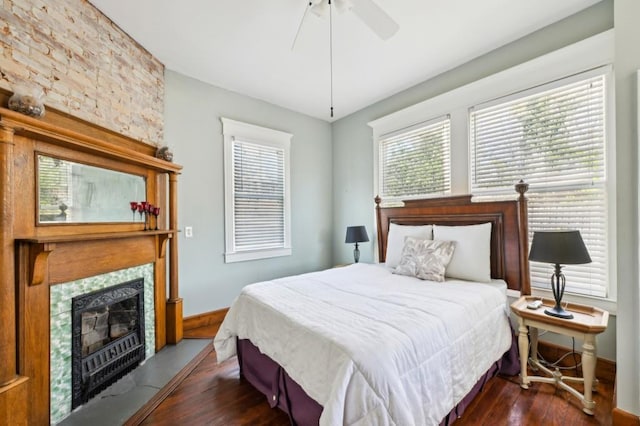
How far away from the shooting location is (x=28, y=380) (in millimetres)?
1506

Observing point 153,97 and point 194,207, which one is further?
point 194,207

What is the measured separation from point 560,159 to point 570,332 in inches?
54.1

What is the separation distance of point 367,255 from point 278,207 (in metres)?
1.49

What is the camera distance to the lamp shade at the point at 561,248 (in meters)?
1.74

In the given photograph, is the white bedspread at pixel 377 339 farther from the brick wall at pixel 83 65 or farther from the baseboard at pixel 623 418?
the brick wall at pixel 83 65

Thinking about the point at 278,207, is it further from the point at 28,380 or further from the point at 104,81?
the point at 28,380

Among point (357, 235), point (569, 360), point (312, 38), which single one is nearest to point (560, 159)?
point (569, 360)

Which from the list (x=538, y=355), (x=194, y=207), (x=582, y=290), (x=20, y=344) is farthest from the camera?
(x=194, y=207)

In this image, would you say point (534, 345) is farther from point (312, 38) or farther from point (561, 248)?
point (312, 38)

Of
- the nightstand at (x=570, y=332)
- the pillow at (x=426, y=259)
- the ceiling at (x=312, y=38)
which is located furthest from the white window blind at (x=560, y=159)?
the pillow at (x=426, y=259)

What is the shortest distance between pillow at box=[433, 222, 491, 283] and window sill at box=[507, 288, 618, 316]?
A: 10.8 inches

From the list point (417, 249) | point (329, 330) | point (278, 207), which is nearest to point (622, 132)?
point (417, 249)

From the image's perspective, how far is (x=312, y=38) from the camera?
8.02 feet

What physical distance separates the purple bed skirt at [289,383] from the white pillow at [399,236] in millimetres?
1153
